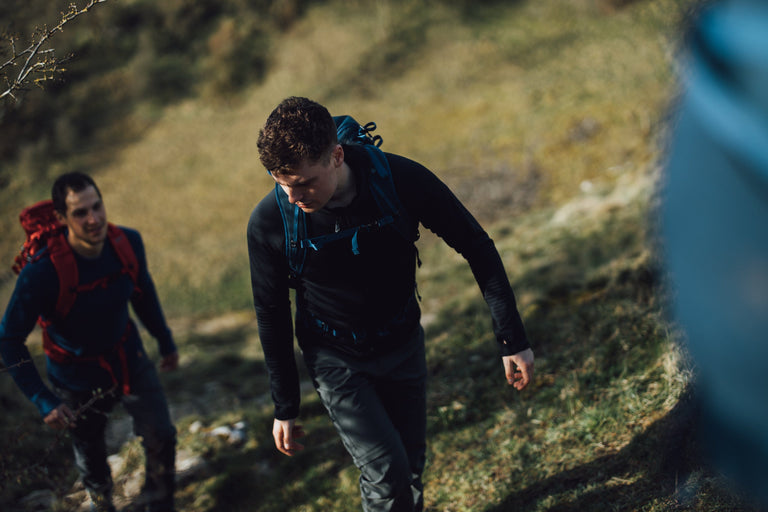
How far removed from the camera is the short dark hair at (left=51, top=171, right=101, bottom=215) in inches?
161

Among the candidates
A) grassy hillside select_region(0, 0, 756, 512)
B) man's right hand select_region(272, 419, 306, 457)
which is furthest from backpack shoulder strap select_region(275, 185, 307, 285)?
grassy hillside select_region(0, 0, 756, 512)

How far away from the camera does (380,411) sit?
307 cm

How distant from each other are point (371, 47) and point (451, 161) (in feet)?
32.0

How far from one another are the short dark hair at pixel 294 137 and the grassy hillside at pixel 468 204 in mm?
1336

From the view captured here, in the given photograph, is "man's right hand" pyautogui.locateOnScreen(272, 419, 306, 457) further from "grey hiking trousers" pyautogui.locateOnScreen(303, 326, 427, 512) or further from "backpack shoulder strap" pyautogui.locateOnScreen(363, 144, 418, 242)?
"backpack shoulder strap" pyautogui.locateOnScreen(363, 144, 418, 242)

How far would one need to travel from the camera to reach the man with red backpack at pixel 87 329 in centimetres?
389

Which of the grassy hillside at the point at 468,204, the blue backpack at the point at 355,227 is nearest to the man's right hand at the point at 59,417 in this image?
the grassy hillside at the point at 468,204

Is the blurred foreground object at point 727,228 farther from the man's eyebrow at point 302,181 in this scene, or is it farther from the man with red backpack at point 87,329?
the man with red backpack at point 87,329

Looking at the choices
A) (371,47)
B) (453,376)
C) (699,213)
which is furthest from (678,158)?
(371,47)

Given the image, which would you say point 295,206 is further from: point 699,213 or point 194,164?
point 194,164

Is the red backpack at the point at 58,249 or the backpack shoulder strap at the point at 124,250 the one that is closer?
the red backpack at the point at 58,249

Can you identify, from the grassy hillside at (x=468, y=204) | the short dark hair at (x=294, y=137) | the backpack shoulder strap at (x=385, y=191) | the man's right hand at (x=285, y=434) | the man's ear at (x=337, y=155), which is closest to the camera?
the short dark hair at (x=294, y=137)

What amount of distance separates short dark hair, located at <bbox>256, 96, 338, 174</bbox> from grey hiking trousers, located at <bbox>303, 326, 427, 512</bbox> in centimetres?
99

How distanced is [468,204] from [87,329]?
34.4 ft
